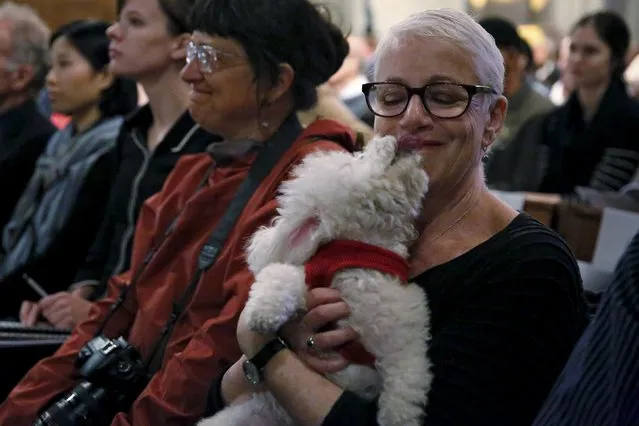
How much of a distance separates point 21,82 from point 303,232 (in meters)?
2.78

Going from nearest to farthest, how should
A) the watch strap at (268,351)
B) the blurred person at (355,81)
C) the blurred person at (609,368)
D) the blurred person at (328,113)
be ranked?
the blurred person at (609,368), the watch strap at (268,351), the blurred person at (328,113), the blurred person at (355,81)

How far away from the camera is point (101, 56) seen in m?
3.46

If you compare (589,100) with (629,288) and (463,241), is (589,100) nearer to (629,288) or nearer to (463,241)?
(463,241)

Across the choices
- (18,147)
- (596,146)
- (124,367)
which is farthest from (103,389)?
(596,146)

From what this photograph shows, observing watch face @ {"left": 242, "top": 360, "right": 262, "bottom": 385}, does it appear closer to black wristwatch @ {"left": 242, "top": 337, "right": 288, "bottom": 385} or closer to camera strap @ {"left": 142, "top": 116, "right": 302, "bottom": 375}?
black wristwatch @ {"left": 242, "top": 337, "right": 288, "bottom": 385}

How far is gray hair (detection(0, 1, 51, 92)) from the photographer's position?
12.8 ft

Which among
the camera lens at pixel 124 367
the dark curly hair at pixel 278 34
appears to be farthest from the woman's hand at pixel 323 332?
the dark curly hair at pixel 278 34

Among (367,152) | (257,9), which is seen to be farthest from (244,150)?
(367,152)

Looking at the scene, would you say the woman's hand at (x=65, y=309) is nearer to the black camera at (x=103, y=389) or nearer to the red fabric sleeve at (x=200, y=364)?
the black camera at (x=103, y=389)

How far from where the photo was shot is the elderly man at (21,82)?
375cm

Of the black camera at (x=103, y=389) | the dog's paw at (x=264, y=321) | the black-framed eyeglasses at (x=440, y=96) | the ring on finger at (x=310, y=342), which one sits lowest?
the black camera at (x=103, y=389)

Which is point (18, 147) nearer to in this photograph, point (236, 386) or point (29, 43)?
point (29, 43)

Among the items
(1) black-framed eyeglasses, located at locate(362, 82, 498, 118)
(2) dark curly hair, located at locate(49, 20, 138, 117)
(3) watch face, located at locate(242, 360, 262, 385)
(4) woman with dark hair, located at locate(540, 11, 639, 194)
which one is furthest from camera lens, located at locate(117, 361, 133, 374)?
(4) woman with dark hair, located at locate(540, 11, 639, 194)

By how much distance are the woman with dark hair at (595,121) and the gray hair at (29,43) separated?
2.07m
